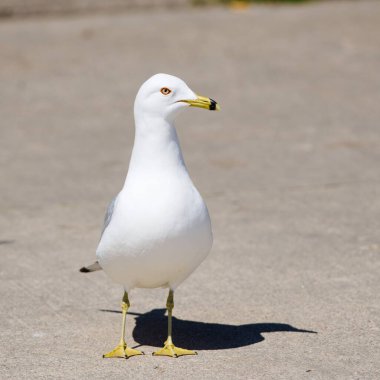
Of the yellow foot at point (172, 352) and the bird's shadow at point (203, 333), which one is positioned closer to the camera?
the yellow foot at point (172, 352)

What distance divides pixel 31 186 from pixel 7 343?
13.0 ft

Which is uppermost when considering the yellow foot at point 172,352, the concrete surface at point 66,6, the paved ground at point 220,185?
the concrete surface at point 66,6

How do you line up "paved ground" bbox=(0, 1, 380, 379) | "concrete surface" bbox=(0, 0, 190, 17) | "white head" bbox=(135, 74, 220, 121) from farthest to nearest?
"concrete surface" bbox=(0, 0, 190, 17) → "paved ground" bbox=(0, 1, 380, 379) → "white head" bbox=(135, 74, 220, 121)

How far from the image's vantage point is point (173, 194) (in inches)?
217

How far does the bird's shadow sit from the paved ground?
0.7 inches

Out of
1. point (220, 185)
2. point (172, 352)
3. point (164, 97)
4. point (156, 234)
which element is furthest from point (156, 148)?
point (220, 185)

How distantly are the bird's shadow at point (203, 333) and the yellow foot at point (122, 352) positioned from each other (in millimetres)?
246

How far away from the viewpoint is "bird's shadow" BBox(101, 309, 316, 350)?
5902 mm

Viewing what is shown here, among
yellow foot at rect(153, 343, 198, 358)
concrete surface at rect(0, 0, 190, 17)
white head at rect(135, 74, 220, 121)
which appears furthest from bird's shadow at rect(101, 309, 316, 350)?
concrete surface at rect(0, 0, 190, 17)

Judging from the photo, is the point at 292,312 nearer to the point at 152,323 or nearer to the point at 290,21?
the point at 152,323

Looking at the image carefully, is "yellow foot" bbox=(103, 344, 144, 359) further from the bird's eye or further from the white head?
the bird's eye

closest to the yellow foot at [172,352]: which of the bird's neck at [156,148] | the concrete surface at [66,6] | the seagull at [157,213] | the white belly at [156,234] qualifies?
the seagull at [157,213]

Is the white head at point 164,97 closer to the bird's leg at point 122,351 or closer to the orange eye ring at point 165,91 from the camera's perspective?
the orange eye ring at point 165,91

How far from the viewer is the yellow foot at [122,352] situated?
5.64 metres
